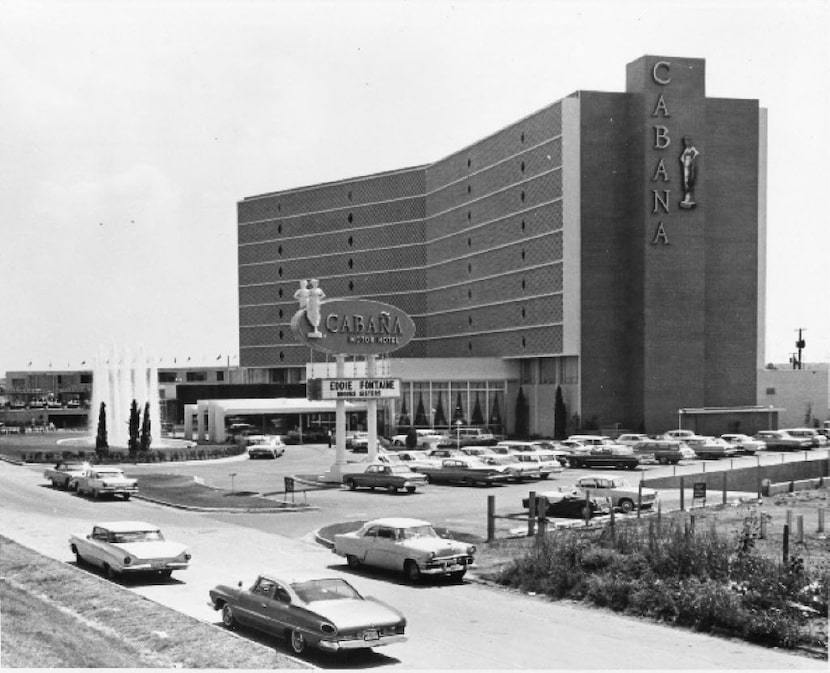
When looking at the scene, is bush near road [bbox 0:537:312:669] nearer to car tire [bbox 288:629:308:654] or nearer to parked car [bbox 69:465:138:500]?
car tire [bbox 288:629:308:654]

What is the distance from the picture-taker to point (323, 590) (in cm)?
2003

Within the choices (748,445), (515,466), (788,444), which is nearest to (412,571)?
(515,466)

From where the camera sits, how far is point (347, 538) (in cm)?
2920

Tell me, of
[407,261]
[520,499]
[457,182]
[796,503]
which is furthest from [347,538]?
[407,261]

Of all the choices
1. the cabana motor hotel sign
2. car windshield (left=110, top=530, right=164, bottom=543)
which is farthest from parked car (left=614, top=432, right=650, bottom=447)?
car windshield (left=110, top=530, right=164, bottom=543)

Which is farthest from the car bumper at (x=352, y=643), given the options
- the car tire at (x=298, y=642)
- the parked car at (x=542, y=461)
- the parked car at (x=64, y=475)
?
the parked car at (x=542, y=461)

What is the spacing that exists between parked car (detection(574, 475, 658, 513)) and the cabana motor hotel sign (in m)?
17.1

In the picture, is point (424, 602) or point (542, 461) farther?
point (542, 461)

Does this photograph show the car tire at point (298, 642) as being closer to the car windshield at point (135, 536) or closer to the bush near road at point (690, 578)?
the bush near road at point (690, 578)

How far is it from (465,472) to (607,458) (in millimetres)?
13317

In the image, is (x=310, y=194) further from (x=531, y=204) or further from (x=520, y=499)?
(x=520, y=499)

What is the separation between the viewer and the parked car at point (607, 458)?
6241 centimetres

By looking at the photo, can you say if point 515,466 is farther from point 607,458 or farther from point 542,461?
point 607,458

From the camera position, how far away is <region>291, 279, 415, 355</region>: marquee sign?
5778 centimetres
